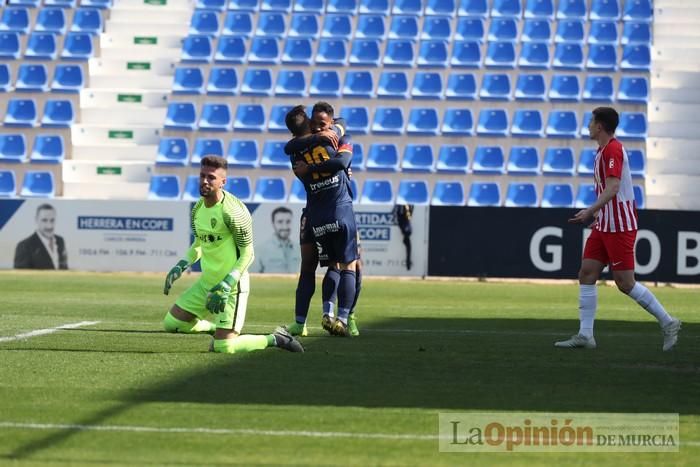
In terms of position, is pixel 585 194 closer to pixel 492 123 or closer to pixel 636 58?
pixel 492 123

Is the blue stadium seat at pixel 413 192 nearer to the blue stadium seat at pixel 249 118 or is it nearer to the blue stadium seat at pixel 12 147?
the blue stadium seat at pixel 249 118

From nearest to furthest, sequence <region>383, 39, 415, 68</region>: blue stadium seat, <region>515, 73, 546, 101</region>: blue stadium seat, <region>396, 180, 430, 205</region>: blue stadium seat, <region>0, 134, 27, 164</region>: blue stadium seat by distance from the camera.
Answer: <region>396, 180, 430, 205</region>: blue stadium seat, <region>0, 134, 27, 164</region>: blue stadium seat, <region>515, 73, 546, 101</region>: blue stadium seat, <region>383, 39, 415, 68</region>: blue stadium seat

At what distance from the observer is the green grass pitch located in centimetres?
535

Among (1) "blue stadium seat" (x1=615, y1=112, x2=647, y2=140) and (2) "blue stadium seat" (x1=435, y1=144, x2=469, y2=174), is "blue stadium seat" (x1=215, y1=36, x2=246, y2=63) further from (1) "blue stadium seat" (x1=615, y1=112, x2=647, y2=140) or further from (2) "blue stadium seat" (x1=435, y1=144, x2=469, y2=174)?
(1) "blue stadium seat" (x1=615, y1=112, x2=647, y2=140)

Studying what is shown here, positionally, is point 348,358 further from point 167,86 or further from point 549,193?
point 167,86

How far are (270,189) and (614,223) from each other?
1638cm

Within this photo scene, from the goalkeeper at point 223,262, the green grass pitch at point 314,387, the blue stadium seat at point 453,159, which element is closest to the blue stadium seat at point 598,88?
the blue stadium seat at point 453,159

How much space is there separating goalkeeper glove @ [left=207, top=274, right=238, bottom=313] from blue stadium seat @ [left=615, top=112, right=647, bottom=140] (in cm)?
1867

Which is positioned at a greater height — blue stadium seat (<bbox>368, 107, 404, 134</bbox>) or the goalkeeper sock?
blue stadium seat (<bbox>368, 107, 404, 134</bbox>)

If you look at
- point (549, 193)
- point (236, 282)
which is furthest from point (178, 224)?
point (236, 282)

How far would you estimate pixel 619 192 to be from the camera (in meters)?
9.81

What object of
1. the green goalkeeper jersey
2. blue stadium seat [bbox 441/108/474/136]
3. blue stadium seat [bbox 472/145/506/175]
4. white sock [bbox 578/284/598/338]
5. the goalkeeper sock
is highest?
blue stadium seat [bbox 441/108/474/136]

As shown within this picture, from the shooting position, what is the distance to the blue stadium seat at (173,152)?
26.5 metres

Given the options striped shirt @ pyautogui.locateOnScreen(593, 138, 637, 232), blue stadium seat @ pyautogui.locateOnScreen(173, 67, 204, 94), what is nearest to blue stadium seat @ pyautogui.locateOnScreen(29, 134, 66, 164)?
blue stadium seat @ pyautogui.locateOnScreen(173, 67, 204, 94)
